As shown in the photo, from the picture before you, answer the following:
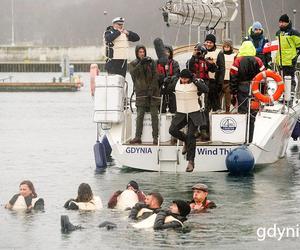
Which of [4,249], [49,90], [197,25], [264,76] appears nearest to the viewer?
[4,249]

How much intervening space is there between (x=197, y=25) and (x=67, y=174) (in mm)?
4898

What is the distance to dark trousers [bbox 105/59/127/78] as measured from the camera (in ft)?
95.7

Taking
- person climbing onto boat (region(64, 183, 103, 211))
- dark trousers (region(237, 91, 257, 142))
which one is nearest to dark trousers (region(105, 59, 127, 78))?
dark trousers (region(237, 91, 257, 142))

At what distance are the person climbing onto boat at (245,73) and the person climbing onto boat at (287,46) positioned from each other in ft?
5.87

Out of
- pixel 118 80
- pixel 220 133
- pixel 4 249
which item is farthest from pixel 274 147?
pixel 4 249

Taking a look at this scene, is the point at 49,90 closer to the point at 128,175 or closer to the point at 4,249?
the point at 128,175

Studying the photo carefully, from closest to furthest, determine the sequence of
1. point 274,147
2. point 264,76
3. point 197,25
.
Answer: point 264,76 → point 274,147 → point 197,25

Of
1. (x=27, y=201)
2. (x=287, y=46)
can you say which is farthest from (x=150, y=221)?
(x=287, y=46)

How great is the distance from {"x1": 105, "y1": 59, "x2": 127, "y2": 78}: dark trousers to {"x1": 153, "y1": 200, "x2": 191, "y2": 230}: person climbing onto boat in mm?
8063

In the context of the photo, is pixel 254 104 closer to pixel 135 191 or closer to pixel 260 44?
pixel 260 44

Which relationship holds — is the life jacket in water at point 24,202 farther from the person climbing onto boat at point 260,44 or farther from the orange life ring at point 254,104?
the person climbing onto boat at point 260,44

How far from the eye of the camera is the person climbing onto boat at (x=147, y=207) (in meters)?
21.8

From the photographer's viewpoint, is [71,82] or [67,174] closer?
[67,174]

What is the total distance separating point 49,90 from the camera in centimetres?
8625
